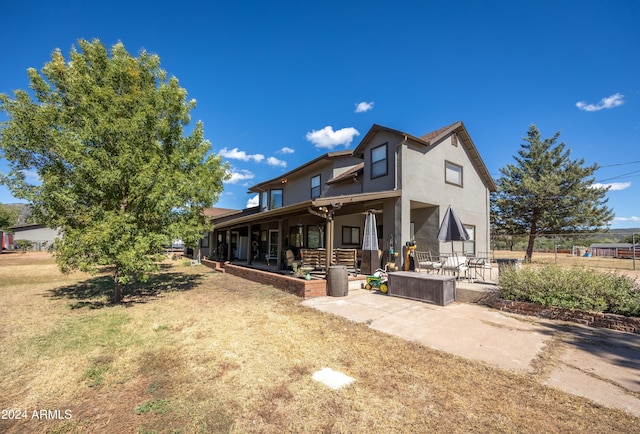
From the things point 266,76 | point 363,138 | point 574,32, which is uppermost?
point 266,76

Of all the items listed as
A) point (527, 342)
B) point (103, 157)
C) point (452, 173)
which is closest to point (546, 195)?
point (452, 173)

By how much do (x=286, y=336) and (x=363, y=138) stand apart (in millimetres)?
10093

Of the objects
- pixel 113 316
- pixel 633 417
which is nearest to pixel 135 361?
pixel 113 316

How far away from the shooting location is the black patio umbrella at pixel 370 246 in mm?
9984

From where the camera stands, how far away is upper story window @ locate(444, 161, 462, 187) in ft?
43.0

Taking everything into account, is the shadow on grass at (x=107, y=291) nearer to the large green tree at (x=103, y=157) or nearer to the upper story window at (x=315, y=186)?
the large green tree at (x=103, y=157)

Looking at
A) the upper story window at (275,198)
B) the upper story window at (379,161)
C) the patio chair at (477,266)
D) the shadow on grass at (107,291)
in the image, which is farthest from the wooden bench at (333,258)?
the upper story window at (275,198)

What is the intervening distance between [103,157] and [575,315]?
37.2ft

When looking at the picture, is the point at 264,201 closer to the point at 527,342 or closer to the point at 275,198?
the point at 275,198

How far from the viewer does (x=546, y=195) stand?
2283 cm

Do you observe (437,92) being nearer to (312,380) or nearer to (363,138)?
(363,138)

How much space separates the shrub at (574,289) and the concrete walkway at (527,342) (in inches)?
23.3

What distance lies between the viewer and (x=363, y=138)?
1291cm

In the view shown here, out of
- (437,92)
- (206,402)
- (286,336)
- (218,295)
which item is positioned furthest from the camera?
(437,92)
